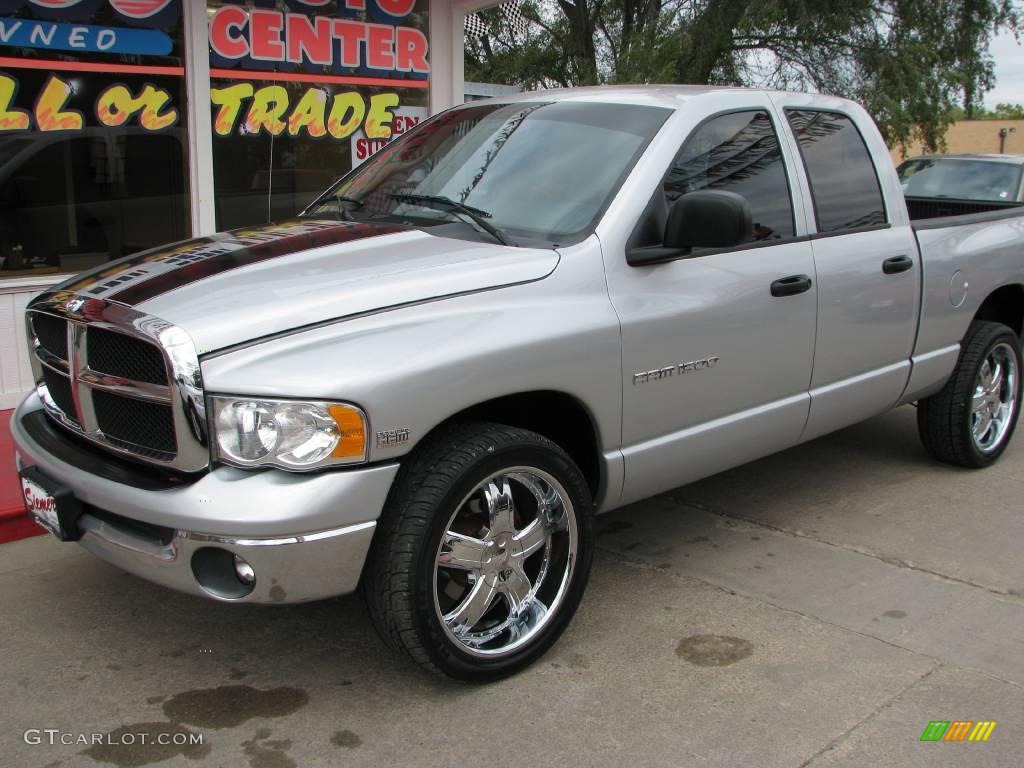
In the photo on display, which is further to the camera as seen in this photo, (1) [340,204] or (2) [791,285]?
(1) [340,204]

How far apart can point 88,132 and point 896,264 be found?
4919 mm

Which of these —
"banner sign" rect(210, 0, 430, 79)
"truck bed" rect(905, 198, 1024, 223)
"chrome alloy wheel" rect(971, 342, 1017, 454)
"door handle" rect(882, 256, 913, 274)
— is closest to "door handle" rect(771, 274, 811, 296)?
"door handle" rect(882, 256, 913, 274)

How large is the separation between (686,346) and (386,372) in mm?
1311

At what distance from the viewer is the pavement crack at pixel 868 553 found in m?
4.35

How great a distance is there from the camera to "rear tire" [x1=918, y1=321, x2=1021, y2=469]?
566 centimetres

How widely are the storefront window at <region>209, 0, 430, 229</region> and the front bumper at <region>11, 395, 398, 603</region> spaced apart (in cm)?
478

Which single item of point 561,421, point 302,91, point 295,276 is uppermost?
point 302,91

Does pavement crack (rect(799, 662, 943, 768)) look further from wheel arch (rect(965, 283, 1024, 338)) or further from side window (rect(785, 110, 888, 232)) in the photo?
wheel arch (rect(965, 283, 1024, 338))

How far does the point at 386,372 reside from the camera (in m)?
3.11

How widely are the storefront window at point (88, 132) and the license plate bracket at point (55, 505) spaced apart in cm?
361

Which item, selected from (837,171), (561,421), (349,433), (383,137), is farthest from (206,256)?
(383,137)

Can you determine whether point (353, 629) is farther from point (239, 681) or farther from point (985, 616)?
point (985, 616)

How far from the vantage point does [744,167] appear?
444 centimetres

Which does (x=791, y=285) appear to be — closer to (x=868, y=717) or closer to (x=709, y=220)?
(x=709, y=220)
